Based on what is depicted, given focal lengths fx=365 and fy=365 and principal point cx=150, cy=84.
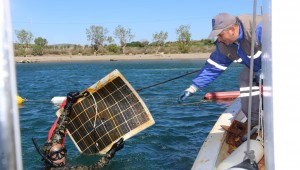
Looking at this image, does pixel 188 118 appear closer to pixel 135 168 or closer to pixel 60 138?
pixel 135 168

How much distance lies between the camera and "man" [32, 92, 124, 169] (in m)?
4.81

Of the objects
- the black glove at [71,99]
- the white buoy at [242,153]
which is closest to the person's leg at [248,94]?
the white buoy at [242,153]

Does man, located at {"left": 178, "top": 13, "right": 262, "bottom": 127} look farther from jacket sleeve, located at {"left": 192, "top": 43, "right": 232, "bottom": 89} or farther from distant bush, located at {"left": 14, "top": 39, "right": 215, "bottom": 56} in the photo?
distant bush, located at {"left": 14, "top": 39, "right": 215, "bottom": 56}

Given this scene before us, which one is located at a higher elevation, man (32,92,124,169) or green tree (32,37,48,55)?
green tree (32,37,48,55)

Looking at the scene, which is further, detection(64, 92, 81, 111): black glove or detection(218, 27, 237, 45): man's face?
detection(64, 92, 81, 111): black glove

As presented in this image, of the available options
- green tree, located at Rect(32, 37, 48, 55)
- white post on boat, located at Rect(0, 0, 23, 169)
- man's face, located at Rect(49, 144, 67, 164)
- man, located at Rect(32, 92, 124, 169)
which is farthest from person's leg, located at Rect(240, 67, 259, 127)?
green tree, located at Rect(32, 37, 48, 55)

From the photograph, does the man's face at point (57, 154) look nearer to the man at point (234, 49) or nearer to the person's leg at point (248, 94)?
the man at point (234, 49)

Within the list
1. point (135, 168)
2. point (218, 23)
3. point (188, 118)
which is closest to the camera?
point (218, 23)

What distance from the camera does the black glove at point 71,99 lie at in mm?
5359

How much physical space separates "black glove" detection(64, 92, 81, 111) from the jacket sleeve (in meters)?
1.78
